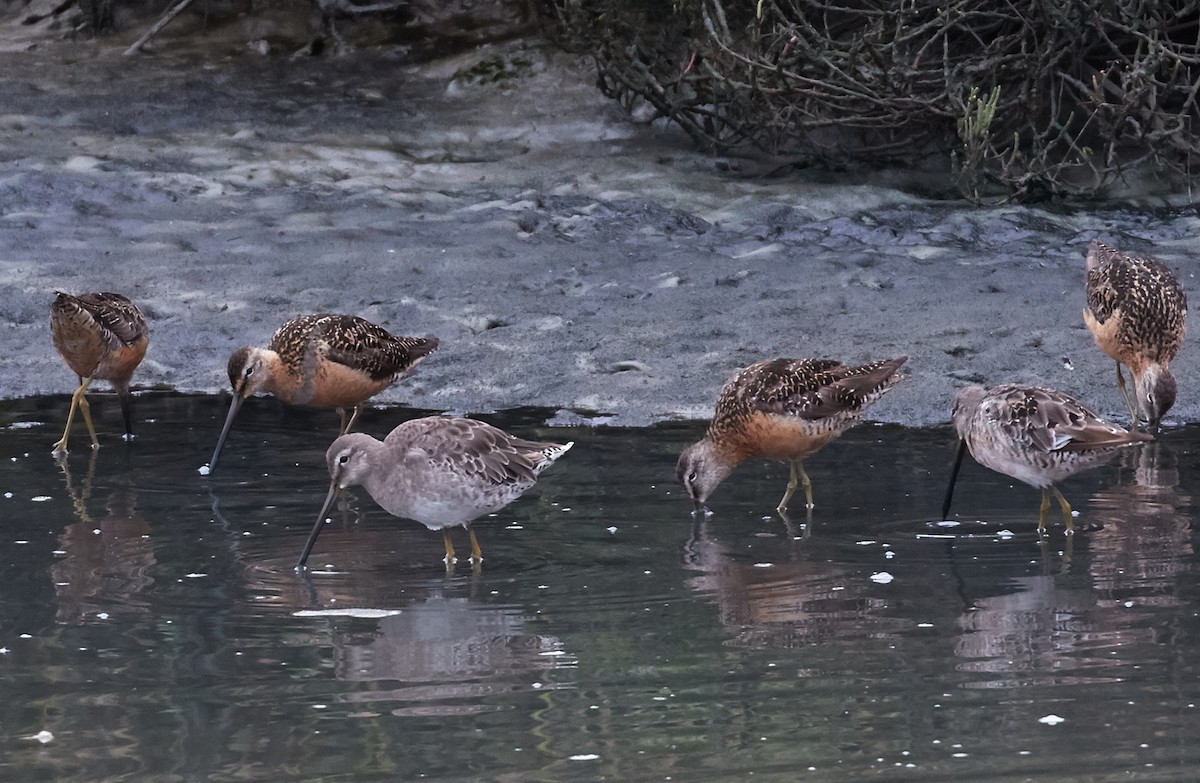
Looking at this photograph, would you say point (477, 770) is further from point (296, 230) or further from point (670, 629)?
point (296, 230)

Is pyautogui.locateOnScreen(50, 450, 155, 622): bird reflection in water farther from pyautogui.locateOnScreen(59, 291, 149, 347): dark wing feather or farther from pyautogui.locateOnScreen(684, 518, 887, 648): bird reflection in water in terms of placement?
pyautogui.locateOnScreen(684, 518, 887, 648): bird reflection in water

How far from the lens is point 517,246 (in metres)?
11.3

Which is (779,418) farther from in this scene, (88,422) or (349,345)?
(88,422)

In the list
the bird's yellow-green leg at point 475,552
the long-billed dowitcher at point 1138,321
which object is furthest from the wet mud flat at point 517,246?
the bird's yellow-green leg at point 475,552

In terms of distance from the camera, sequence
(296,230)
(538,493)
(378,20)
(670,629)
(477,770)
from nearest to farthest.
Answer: (477,770)
(670,629)
(538,493)
(296,230)
(378,20)

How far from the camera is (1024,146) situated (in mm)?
13320

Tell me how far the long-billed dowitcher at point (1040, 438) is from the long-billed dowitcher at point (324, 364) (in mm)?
3042

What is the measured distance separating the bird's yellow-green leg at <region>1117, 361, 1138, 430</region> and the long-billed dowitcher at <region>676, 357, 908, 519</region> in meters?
1.65

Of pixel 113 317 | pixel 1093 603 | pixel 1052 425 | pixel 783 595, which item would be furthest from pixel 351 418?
pixel 1093 603

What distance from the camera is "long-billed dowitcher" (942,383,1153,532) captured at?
6.67 meters

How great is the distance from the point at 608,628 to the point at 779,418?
2088mm

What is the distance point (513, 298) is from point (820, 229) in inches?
93.1

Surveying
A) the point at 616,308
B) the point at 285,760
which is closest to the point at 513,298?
the point at 616,308

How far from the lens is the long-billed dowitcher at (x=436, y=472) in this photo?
6324 millimetres
